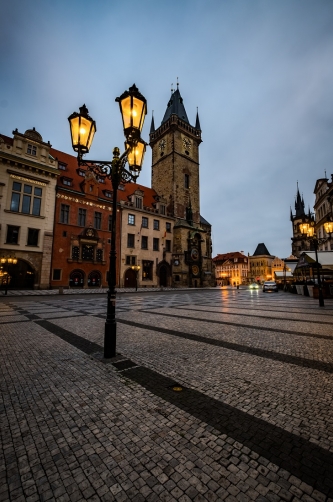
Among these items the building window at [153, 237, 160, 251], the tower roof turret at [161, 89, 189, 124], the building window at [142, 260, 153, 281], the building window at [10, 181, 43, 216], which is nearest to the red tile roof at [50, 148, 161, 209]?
the building window at [10, 181, 43, 216]

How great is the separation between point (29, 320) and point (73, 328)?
7.90ft

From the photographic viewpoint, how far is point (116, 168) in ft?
17.5

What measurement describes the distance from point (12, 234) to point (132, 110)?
79.6 feet

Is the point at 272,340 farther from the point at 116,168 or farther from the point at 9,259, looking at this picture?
the point at 9,259

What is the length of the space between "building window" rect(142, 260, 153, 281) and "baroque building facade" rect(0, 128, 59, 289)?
1395 centimetres

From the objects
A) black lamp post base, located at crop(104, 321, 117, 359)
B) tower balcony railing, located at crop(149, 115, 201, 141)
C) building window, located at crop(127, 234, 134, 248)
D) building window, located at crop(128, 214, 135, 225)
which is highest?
tower balcony railing, located at crop(149, 115, 201, 141)

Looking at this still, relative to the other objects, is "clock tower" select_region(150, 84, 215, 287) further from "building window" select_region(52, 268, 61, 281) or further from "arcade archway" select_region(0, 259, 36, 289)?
"arcade archway" select_region(0, 259, 36, 289)

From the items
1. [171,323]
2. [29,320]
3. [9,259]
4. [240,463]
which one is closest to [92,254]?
[9,259]

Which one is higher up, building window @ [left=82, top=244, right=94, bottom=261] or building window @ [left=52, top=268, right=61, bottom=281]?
building window @ [left=82, top=244, right=94, bottom=261]

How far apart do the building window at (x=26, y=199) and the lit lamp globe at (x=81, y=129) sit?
23379 mm

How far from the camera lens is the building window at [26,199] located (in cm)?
2436

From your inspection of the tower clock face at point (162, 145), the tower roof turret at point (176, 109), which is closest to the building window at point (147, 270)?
the tower clock face at point (162, 145)

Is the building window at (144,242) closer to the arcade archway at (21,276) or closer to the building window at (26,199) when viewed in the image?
the building window at (26,199)

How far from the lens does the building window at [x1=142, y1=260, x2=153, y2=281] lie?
3574cm
